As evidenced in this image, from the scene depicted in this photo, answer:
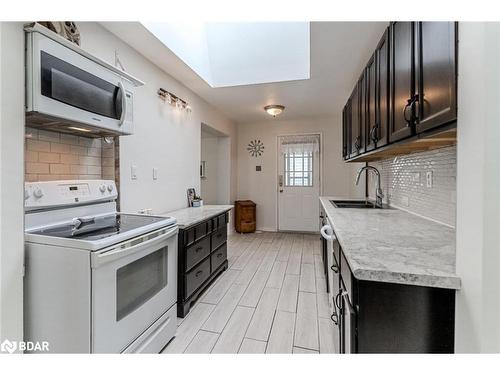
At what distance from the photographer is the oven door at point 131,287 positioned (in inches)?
44.7

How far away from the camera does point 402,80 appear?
4.22 ft

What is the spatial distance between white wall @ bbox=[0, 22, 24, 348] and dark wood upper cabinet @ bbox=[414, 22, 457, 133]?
179cm

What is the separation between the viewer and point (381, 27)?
6.33 ft

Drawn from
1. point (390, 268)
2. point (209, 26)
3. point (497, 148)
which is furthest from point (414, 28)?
point (209, 26)

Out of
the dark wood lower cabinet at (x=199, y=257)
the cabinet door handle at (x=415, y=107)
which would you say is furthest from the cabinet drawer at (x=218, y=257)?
the cabinet door handle at (x=415, y=107)

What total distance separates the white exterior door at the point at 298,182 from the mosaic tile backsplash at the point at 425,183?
2.51 meters

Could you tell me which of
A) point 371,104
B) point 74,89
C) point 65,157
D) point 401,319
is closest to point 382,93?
point 371,104

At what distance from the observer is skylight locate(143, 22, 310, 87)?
2.86 metres

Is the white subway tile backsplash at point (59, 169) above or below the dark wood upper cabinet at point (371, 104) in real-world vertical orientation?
below

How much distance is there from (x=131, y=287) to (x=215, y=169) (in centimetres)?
389

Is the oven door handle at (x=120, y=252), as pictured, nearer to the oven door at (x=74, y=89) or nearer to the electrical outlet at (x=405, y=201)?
the oven door at (x=74, y=89)

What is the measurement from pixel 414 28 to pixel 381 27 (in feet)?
3.29

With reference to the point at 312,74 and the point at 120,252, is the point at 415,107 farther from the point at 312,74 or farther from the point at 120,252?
the point at 312,74

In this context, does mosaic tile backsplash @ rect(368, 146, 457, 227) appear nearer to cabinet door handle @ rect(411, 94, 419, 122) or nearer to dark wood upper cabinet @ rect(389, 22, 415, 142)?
dark wood upper cabinet @ rect(389, 22, 415, 142)
